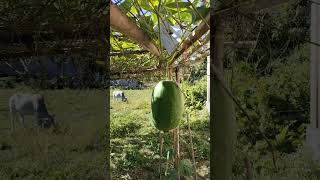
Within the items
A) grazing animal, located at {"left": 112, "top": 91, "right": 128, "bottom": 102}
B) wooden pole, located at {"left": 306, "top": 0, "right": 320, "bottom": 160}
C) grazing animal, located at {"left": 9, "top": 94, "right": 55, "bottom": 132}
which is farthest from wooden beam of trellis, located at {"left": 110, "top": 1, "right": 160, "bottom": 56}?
grazing animal, located at {"left": 112, "top": 91, "right": 128, "bottom": 102}

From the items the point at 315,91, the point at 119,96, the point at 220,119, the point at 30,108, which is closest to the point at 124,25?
the point at 220,119

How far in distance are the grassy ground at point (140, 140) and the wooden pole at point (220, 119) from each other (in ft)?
6.81

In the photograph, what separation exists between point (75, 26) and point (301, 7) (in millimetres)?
2031

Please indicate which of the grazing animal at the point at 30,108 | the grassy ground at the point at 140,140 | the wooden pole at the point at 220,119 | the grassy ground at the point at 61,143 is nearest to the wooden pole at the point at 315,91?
the grassy ground at the point at 140,140

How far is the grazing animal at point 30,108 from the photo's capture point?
372 cm

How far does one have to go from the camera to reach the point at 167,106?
1.23 meters

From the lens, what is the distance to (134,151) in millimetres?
3654

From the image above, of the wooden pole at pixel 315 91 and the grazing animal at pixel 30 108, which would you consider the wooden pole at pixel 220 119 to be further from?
the grazing animal at pixel 30 108

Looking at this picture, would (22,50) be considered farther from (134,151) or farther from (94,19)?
(134,151)

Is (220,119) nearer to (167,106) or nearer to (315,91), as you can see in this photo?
(167,106)

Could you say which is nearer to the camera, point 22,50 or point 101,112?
point 22,50

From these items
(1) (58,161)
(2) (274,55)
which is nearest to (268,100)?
(2) (274,55)

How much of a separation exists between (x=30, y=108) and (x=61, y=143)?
19.2 inches

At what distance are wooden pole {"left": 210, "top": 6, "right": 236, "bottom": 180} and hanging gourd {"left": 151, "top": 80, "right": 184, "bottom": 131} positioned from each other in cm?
59
